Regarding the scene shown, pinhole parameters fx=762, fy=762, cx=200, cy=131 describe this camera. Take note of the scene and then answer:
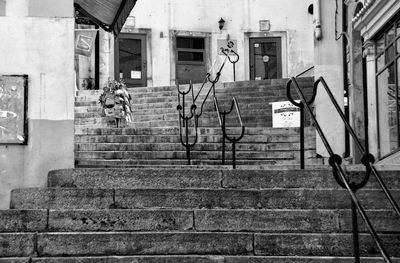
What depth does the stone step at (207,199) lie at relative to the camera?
6359mm

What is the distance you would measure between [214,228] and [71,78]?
2397 millimetres

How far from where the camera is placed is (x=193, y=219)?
6.05 m

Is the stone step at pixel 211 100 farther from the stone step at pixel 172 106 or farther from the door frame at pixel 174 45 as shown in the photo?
the door frame at pixel 174 45

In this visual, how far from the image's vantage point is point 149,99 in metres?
17.1

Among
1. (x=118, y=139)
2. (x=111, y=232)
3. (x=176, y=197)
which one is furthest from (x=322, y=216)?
(x=118, y=139)

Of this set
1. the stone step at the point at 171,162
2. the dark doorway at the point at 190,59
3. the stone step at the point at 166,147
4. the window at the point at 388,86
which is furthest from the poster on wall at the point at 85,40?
the stone step at the point at 171,162

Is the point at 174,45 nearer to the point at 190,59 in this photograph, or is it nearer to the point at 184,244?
the point at 190,59

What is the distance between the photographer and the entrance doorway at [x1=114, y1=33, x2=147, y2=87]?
23.5 m

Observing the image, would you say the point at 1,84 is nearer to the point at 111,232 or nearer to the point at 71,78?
the point at 71,78

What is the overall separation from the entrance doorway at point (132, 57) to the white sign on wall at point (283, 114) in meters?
8.82

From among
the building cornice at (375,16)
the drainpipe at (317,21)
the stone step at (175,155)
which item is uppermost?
the drainpipe at (317,21)

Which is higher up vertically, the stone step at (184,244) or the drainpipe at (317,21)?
the drainpipe at (317,21)

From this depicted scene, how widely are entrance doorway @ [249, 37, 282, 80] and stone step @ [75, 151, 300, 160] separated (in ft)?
44.7

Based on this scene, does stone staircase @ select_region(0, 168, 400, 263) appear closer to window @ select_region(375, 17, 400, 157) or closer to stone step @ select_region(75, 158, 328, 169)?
stone step @ select_region(75, 158, 328, 169)
